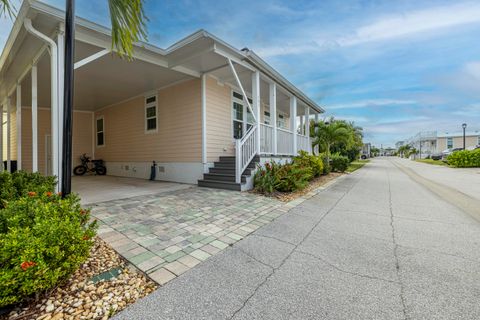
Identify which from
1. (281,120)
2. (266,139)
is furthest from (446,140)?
(266,139)

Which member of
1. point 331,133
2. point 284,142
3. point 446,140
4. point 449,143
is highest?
point 446,140

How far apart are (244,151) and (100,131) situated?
9476 mm

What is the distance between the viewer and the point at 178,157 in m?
8.09

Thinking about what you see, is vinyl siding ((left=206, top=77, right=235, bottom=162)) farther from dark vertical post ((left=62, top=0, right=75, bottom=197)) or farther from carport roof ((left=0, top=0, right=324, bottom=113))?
dark vertical post ((left=62, top=0, right=75, bottom=197))

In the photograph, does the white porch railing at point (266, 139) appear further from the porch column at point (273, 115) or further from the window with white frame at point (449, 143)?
the window with white frame at point (449, 143)

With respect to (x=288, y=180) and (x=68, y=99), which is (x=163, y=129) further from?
(x=68, y=99)

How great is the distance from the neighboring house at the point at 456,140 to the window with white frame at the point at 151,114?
2521 inches

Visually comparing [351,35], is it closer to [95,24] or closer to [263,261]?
[95,24]

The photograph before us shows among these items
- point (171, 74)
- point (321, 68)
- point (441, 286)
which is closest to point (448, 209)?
point (441, 286)

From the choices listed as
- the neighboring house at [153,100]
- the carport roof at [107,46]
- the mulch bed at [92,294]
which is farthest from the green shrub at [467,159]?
the mulch bed at [92,294]

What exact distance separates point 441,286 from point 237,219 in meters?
2.71

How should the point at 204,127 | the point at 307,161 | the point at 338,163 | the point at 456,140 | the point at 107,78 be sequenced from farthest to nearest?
1. the point at 456,140
2. the point at 338,163
3. the point at 307,161
4. the point at 107,78
5. the point at 204,127

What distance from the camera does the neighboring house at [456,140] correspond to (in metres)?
47.2

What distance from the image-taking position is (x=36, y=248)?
62.2 inches
